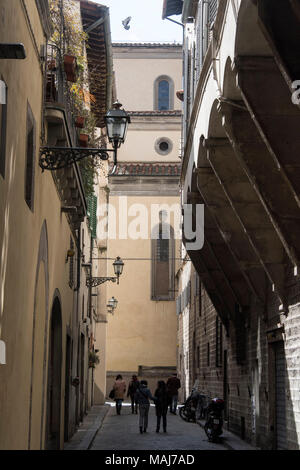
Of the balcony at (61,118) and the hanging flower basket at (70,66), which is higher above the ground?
the hanging flower basket at (70,66)

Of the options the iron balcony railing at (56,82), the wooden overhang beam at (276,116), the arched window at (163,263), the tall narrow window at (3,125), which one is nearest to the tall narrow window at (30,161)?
the iron balcony railing at (56,82)

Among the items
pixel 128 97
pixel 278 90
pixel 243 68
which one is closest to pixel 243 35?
pixel 243 68

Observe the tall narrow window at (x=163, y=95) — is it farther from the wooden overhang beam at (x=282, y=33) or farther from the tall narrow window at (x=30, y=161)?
the wooden overhang beam at (x=282, y=33)

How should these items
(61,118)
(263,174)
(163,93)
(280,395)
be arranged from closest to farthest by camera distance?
1. (61,118)
2. (263,174)
3. (280,395)
4. (163,93)

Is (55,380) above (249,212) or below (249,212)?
below

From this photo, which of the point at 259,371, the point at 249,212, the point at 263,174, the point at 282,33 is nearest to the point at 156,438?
the point at 259,371

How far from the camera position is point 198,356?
2961 centimetres

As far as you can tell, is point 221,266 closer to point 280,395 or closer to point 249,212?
point 249,212

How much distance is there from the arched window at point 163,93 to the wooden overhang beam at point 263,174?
32.9 metres

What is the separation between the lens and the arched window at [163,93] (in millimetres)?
45500

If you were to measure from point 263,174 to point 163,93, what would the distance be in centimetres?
3347

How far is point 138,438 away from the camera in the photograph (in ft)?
63.0

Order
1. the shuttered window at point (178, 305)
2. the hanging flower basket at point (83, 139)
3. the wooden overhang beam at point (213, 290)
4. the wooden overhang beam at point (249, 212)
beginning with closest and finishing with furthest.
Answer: the wooden overhang beam at point (249, 212) < the hanging flower basket at point (83, 139) < the wooden overhang beam at point (213, 290) < the shuttered window at point (178, 305)

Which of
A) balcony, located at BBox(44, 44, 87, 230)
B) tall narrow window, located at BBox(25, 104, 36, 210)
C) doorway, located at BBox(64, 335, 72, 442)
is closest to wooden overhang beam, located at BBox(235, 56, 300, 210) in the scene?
balcony, located at BBox(44, 44, 87, 230)
